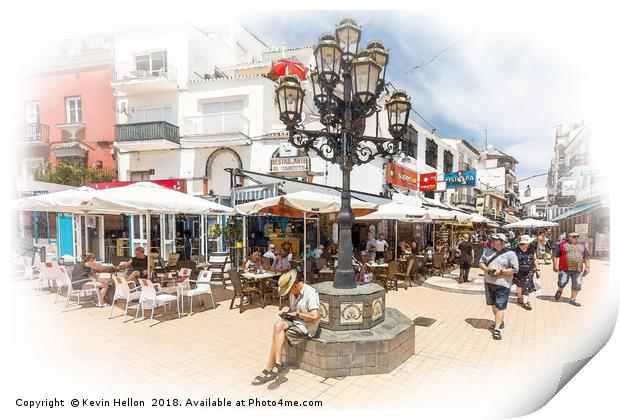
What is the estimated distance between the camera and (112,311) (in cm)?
562

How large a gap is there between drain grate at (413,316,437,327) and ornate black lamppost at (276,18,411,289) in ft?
7.69

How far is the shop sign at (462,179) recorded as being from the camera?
40.1 feet

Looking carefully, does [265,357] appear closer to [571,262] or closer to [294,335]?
[294,335]

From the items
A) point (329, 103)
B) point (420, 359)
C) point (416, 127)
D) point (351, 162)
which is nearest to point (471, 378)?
point (420, 359)

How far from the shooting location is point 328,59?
12.2 feet

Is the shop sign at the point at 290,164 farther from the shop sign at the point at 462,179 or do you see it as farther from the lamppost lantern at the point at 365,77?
the lamppost lantern at the point at 365,77

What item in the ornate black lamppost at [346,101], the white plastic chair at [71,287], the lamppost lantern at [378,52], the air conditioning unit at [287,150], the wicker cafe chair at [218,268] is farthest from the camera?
the air conditioning unit at [287,150]

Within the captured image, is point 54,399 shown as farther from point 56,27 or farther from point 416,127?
point 416,127

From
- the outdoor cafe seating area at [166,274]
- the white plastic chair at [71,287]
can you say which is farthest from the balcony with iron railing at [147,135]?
the white plastic chair at [71,287]

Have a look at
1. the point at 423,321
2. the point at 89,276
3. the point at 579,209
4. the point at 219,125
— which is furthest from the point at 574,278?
the point at 219,125

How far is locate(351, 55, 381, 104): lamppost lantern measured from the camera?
11.2 feet

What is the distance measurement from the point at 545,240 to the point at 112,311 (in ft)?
63.0

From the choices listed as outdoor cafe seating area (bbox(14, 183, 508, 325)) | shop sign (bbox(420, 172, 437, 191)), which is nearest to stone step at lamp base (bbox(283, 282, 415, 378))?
outdoor cafe seating area (bbox(14, 183, 508, 325))

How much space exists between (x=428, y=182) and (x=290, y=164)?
732cm
